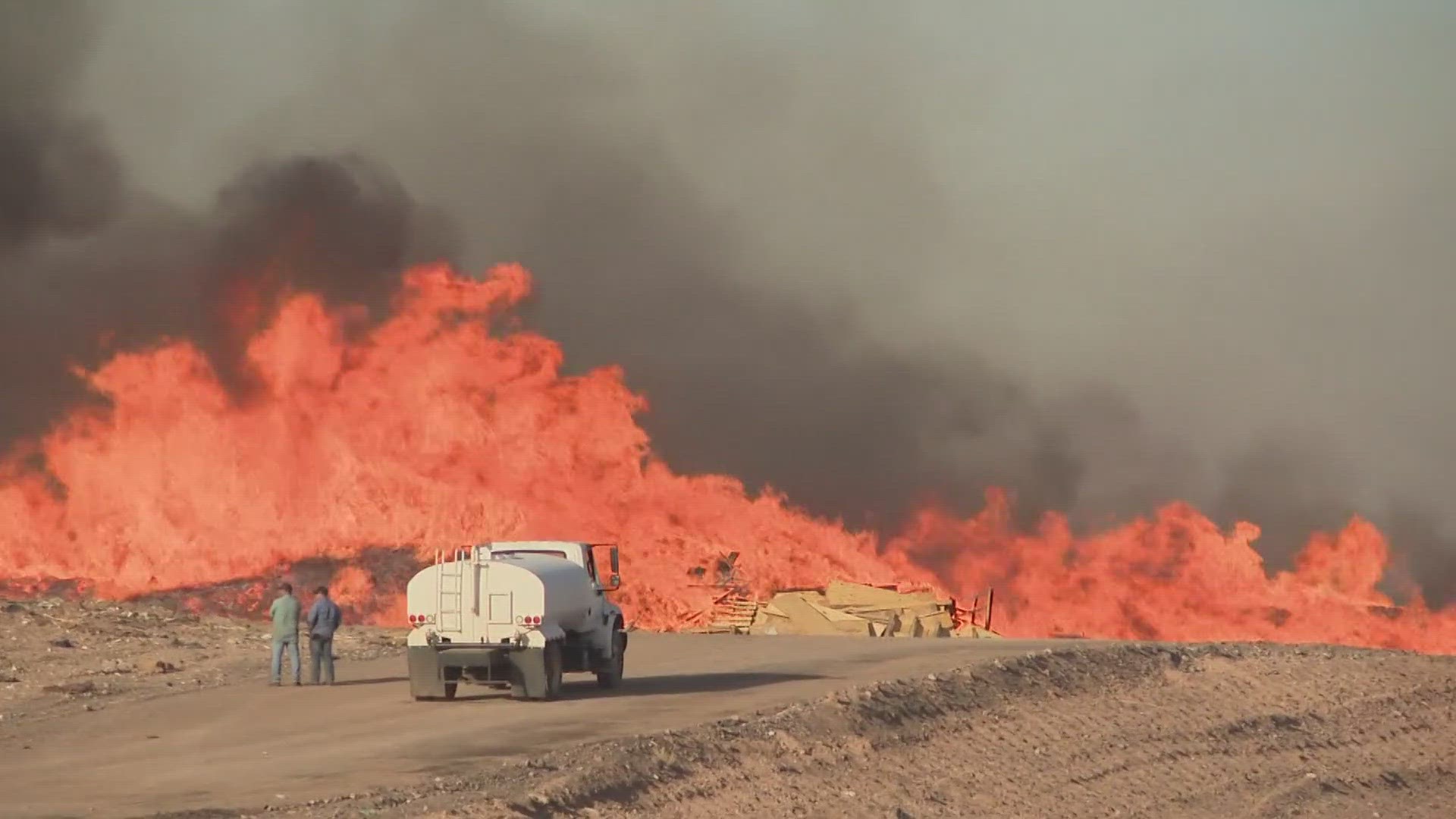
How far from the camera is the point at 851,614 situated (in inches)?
1897

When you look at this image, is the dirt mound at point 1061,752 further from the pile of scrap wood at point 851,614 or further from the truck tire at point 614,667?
the pile of scrap wood at point 851,614

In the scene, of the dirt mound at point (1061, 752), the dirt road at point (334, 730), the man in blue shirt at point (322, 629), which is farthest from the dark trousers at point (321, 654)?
the dirt mound at point (1061, 752)

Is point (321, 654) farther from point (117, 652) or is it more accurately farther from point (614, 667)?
point (117, 652)

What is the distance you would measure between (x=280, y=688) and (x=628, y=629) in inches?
668

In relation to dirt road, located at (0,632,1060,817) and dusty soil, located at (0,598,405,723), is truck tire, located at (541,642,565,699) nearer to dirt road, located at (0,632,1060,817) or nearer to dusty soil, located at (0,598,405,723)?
dirt road, located at (0,632,1060,817)

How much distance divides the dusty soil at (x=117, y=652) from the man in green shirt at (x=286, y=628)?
1.76 m

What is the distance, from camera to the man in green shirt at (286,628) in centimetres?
3136

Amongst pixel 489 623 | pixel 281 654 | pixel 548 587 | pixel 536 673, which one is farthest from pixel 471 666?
pixel 281 654

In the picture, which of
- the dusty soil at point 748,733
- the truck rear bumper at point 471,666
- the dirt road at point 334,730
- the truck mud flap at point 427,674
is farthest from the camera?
the truck mud flap at point 427,674

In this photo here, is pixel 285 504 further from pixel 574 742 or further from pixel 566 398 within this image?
A: pixel 574 742

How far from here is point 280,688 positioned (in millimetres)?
31953

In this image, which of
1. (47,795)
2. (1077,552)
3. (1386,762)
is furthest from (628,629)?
(47,795)

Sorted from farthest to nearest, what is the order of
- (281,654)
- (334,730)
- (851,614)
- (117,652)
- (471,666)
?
(851,614)
(117,652)
(281,654)
(471,666)
(334,730)

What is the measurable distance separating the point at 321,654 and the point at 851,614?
63.3 feet
